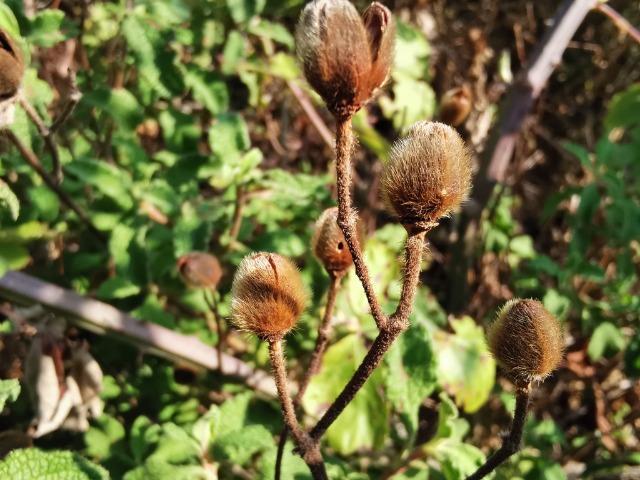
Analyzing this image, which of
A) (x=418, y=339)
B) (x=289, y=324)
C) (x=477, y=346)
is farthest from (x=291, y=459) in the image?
(x=477, y=346)

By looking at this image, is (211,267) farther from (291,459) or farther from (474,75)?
(474,75)

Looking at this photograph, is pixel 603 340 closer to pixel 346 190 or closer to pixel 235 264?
pixel 235 264

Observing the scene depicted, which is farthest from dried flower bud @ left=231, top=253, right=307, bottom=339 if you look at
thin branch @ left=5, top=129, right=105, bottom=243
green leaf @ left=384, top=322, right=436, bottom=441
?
thin branch @ left=5, top=129, right=105, bottom=243

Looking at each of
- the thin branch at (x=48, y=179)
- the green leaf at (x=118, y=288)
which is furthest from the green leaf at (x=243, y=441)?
the thin branch at (x=48, y=179)

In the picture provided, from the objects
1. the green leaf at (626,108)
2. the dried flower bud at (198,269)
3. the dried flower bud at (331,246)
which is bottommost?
the dried flower bud at (198,269)

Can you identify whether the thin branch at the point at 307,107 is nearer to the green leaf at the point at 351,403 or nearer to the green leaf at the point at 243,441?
the green leaf at the point at 351,403

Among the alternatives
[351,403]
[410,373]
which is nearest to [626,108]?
[410,373]
